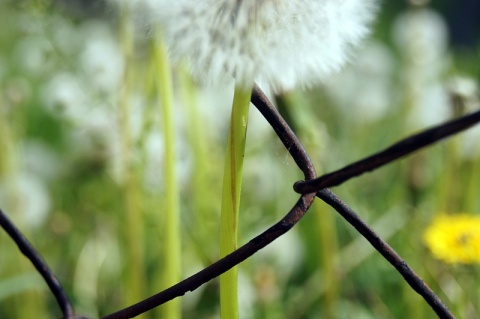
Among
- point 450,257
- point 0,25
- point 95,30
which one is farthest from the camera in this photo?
point 0,25

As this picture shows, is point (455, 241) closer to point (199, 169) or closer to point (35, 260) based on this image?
point (199, 169)

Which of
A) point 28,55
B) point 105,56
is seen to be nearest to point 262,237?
point 105,56

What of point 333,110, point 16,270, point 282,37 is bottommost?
point 333,110

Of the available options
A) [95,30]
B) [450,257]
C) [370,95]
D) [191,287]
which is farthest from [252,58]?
[95,30]

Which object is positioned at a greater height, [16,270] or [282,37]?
[282,37]

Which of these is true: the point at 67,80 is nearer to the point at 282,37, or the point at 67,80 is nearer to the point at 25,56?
the point at 25,56

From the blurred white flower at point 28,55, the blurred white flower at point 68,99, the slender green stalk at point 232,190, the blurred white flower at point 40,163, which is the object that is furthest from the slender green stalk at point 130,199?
the blurred white flower at point 28,55

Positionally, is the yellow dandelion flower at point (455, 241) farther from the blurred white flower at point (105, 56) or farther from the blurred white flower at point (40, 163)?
the blurred white flower at point (40, 163)

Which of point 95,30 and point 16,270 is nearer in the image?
point 16,270
